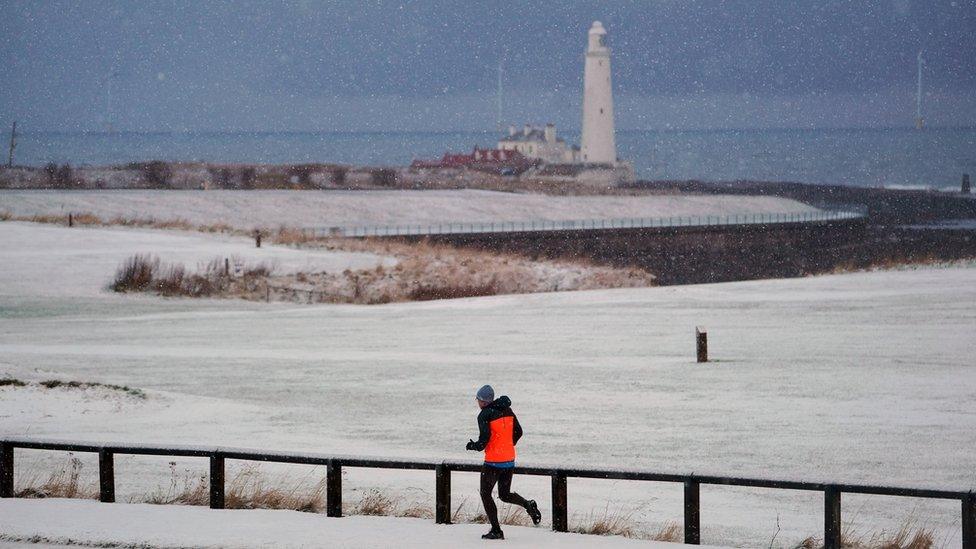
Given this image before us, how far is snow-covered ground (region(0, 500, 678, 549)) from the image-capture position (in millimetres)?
12688

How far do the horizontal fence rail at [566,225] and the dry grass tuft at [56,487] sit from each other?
50.3m

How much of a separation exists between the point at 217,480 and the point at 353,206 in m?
80.9

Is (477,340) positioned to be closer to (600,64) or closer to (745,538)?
(745,538)

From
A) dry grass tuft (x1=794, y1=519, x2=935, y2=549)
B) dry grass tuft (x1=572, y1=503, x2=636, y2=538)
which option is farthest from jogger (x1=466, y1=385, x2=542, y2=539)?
dry grass tuft (x1=794, y1=519, x2=935, y2=549)

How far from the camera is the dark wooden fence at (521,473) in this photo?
11859mm

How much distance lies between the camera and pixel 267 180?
117 m

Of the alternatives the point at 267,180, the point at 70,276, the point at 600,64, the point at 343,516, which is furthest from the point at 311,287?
the point at 600,64

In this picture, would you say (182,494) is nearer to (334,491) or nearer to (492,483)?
(334,491)

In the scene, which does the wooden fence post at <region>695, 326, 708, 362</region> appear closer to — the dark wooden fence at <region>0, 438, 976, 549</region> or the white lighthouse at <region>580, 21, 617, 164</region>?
the dark wooden fence at <region>0, 438, 976, 549</region>

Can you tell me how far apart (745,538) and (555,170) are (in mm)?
120976

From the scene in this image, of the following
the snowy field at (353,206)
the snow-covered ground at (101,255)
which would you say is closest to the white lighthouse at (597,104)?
the snowy field at (353,206)

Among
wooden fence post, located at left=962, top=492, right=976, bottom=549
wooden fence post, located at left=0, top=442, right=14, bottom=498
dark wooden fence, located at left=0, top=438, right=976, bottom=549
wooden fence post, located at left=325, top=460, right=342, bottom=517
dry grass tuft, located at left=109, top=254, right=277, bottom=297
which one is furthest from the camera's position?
dry grass tuft, located at left=109, top=254, right=277, bottom=297

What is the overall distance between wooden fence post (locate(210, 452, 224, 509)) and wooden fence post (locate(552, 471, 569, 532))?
3605 millimetres

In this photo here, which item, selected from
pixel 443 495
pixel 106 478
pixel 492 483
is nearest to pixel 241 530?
pixel 443 495
